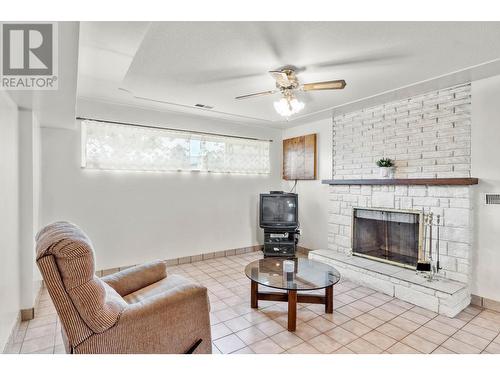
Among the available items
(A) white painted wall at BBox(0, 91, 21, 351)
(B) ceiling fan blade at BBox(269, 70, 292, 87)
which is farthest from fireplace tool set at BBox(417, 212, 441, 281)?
(A) white painted wall at BBox(0, 91, 21, 351)

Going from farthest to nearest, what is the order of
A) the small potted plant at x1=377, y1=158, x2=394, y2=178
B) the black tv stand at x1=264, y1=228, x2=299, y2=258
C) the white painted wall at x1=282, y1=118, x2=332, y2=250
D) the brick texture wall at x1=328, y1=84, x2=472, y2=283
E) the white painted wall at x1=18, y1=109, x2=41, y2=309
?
the white painted wall at x1=282, y1=118, x2=332, y2=250 < the black tv stand at x1=264, y1=228, x2=299, y2=258 < the small potted plant at x1=377, y1=158, x2=394, y2=178 < the brick texture wall at x1=328, y1=84, x2=472, y2=283 < the white painted wall at x1=18, y1=109, x2=41, y2=309

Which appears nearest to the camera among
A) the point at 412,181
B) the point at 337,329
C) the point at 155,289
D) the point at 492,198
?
the point at 155,289

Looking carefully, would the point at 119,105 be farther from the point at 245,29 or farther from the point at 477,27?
the point at 477,27

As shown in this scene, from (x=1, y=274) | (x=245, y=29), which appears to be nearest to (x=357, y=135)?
(x=245, y=29)

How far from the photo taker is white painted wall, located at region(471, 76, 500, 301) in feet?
8.81

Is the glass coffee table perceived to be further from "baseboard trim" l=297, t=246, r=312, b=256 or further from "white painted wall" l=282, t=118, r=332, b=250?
"baseboard trim" l=297, t=246, r=312, b=256

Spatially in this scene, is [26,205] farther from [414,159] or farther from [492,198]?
[492,198]

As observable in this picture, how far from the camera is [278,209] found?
177 inches

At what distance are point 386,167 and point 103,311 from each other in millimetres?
3427

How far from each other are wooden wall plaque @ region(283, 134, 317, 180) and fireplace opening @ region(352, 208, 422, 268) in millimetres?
1165

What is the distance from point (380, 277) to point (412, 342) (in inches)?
40.8

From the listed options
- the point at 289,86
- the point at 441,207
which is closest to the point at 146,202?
the point at 289,86

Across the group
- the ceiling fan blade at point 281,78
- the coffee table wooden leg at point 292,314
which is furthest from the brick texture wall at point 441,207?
the ceiling fan blade at point 281,78

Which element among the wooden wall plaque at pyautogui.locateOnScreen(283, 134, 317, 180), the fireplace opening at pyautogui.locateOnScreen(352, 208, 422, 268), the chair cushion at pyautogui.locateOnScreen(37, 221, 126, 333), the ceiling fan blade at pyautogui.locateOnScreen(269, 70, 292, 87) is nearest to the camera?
the chair cushion at pyautogui.locateOnScreen(37, 221, 126, 333)
